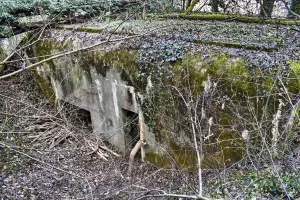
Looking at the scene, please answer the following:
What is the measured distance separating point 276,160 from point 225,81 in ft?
5.20

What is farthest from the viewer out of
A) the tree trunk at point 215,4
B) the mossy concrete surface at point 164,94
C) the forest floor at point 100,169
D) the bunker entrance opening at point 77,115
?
the tree trunk at point 215,4

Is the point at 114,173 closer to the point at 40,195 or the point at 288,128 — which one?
the point at 40,195

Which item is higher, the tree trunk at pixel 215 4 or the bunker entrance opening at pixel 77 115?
the tree trunk at pixel 215 4

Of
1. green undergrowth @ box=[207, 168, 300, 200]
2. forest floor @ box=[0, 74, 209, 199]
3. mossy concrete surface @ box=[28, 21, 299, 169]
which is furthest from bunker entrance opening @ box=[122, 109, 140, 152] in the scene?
green undergrowth @ box=[207, 168, 300, 200]

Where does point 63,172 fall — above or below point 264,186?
below

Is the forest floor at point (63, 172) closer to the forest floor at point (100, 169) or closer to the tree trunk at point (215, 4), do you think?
the forest floor at point (100, 169)

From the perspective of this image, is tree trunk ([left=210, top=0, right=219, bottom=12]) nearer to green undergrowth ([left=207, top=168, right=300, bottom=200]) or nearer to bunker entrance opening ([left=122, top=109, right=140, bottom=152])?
bunker entrance opening ([left=122, top=109, right=140, bottom=152])

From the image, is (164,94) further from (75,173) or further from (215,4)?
(215,4)

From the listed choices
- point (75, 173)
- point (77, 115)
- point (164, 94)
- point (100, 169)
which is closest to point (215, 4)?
point (164, 94)

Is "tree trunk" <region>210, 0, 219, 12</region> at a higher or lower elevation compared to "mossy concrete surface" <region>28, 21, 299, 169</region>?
higher

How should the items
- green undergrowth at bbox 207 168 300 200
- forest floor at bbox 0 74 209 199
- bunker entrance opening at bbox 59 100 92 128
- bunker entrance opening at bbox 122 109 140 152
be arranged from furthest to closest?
bunker entrance opening at bbox 59 100 92 128 → bunker entrance opening at bbox 122 109 140 152 → forest floor at bbox 0 74 209 199 → green undergrowth at bbox 207 168 300 200

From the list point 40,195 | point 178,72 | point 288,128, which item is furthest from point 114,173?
point 288,128

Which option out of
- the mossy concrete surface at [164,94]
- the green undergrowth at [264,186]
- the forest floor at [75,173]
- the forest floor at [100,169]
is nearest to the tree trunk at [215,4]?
the forest floor at [100,169]

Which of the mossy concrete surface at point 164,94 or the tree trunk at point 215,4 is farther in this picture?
the tree trunk at point 215,4
